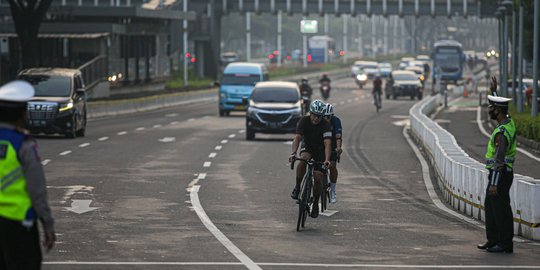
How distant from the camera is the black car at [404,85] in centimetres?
8462

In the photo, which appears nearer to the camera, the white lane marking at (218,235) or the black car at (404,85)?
the white lane marking at (218,235)

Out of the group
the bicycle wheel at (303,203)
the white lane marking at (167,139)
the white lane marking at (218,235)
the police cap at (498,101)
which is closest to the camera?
the white lane marking at (218,235)

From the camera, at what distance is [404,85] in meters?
85.1

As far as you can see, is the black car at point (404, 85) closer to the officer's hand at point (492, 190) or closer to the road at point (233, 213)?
the road at point (233, 213)

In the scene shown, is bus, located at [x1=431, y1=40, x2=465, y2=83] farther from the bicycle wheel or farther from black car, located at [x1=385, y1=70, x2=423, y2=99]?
the bicycle wheel

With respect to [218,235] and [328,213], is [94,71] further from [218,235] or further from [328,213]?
[218,235]

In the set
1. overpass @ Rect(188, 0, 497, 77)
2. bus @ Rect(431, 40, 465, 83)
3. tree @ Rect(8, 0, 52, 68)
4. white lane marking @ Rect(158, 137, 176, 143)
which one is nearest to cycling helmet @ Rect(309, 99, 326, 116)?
white lane marking @ Rect(158, 137, 176, 143)

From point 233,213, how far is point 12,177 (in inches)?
428

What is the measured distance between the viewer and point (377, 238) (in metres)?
16.9

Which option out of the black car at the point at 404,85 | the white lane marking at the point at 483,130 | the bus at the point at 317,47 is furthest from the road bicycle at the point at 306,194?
the bus at the point at 317,47

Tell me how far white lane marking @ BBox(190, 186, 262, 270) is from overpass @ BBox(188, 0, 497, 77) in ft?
287

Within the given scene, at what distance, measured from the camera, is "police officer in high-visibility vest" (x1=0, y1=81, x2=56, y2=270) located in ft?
30.1

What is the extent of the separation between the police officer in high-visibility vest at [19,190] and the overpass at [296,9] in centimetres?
10006

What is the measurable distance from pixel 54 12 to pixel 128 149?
41745 mm
